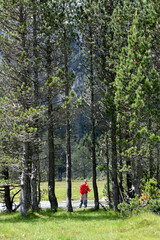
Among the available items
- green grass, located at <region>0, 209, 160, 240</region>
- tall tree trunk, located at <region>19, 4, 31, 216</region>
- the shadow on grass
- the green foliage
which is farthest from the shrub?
tall tree trunk, located at <region>19, 4, 31, 216</region>

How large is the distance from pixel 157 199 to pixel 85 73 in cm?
894

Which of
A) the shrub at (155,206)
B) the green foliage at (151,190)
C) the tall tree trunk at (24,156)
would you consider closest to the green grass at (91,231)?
the shrub at (155,206)

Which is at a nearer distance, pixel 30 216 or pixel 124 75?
pixel 124 75

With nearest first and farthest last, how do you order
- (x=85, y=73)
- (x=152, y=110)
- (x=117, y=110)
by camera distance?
1. (x=152, y=110)
2. (x=117, y=110)
3. (x=85, y=73)

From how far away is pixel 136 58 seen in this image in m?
10.9

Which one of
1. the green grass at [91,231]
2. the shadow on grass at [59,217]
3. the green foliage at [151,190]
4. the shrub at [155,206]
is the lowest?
the shadow on grass at [59,217]

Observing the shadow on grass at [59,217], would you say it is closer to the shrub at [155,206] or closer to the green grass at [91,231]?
the green grass at [91,231]

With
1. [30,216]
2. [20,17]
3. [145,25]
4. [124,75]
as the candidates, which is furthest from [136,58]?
[30,216]

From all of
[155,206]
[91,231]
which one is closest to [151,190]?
[155,206]

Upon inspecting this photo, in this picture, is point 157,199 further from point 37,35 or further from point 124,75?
point 37,35

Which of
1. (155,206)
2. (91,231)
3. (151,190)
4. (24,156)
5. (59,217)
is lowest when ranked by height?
(59,217)

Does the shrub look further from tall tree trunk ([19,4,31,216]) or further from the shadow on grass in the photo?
tall tree trunk ([19,4,31,216])

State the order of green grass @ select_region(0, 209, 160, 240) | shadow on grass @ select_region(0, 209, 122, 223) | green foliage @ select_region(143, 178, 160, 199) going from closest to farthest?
green grass @ select_region(0, 209, 160, 240) < green foliage @ select_region(143, 178, 160, 199) < shadow on grass @ select_region(0, 209, 122, 223)

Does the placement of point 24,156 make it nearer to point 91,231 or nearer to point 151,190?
point 91,231
